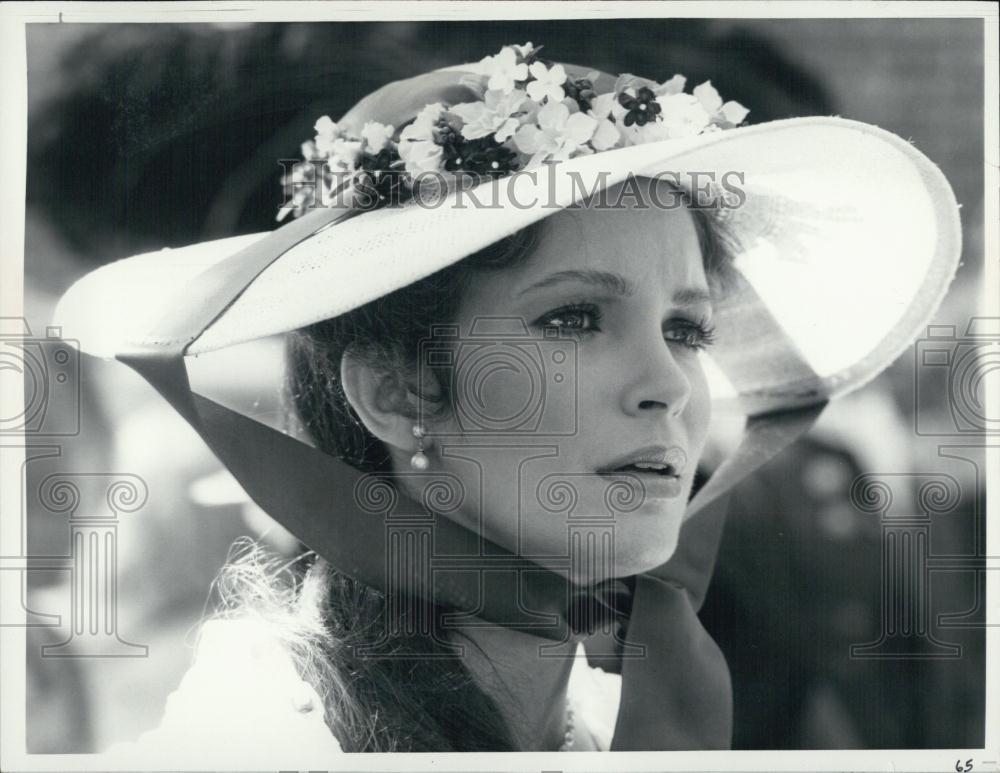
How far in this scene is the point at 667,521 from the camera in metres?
1.77

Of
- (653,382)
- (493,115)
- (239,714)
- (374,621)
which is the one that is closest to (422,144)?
(493,115)

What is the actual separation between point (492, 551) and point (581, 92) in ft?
2.68

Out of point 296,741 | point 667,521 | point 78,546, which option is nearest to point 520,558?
point 667,521

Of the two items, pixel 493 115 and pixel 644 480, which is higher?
pixel 493 115

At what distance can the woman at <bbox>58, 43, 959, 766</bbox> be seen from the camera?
161 cm

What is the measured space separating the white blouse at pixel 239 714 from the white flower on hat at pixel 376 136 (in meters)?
0.86

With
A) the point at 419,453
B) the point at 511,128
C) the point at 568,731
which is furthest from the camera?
the point at 568,731

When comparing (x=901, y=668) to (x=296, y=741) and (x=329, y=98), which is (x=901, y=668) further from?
(x=329, y=98)

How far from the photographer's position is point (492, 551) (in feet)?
5.75

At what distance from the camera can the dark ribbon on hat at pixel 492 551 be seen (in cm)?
162

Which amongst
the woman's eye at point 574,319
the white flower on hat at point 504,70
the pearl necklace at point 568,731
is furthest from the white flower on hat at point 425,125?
the pearl necklace at point 568,731

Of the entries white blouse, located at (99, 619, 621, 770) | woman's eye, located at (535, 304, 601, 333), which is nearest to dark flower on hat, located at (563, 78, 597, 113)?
woman's eye, located at (535, 304, 601, 333)

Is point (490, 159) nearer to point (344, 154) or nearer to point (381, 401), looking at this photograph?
point (344, 154)

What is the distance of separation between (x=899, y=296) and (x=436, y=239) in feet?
3.08
